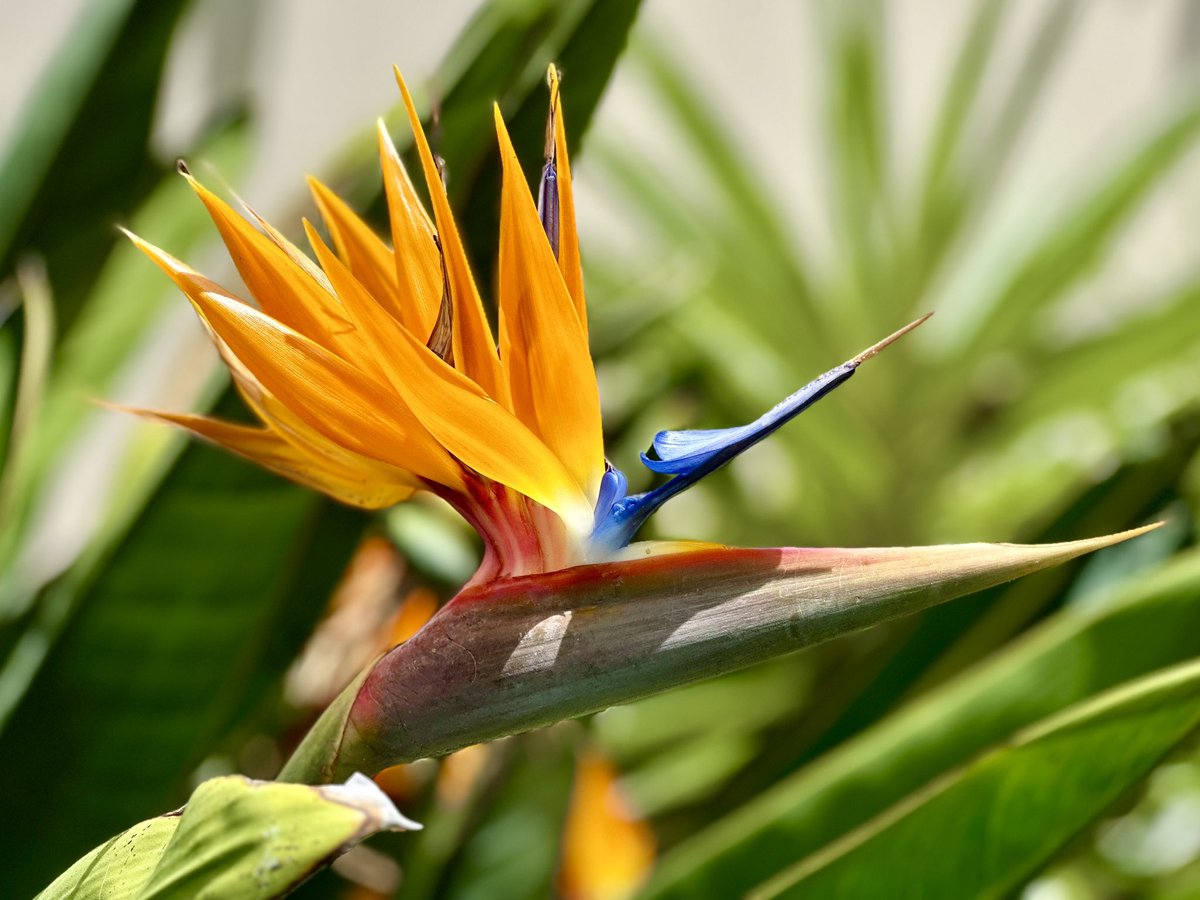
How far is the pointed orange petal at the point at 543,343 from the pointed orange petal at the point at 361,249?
0.05m

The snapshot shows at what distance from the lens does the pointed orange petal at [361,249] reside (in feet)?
0.92

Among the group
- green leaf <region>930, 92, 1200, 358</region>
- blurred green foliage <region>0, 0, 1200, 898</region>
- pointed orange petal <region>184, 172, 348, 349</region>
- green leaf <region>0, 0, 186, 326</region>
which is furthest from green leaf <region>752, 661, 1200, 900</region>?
green leaf <region>930, 92, 1200, 358</region>

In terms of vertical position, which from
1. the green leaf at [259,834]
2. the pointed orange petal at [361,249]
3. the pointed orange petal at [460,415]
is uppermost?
the pointed orange petal at [361,249]

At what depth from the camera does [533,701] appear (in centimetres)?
23

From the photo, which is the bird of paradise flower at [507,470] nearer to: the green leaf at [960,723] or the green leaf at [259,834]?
the green leaf at [259,834]

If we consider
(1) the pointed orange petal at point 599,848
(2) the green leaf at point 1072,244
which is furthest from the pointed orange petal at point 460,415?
(2) the green leaf at point 1072,244

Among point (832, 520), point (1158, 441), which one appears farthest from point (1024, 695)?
point (832, 520)

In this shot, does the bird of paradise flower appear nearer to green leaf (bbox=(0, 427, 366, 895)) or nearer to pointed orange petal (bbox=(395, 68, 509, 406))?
pointed orange petal (bbox=(395, 68, 509, 406))

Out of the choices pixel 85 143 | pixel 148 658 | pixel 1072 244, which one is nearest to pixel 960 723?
pixel 148 658

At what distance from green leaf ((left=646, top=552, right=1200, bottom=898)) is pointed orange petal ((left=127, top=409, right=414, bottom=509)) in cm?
22

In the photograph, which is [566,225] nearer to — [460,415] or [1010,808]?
[460,415]

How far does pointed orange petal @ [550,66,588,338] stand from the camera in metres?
0.25

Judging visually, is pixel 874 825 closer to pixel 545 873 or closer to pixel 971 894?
pixel 971 894

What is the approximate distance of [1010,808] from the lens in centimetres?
36
